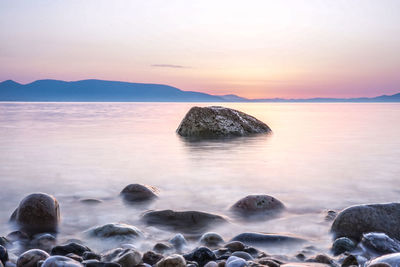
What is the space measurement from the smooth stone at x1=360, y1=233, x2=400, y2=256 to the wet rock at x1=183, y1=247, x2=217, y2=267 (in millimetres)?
1845

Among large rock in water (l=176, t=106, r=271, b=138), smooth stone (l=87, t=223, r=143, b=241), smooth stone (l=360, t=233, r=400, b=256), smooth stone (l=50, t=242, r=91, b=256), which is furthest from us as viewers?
large rock in water (l=176, t=106, r=271, b=138)

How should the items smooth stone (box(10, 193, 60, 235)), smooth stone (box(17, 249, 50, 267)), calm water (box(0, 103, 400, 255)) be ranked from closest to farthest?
smooth stone (box(17, 249, 50, 267))
smooth stone (box(10, 193, 60, 235))
calm water (box(0, 103, 400, 255))

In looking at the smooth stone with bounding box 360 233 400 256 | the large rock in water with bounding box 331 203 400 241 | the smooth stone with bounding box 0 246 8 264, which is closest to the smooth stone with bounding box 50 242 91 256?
the smooth stone with bounding box 0 246 8 264

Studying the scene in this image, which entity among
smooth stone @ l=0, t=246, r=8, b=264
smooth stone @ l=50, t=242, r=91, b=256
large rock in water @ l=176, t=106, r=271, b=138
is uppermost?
large rock in water @ l=176, t=106, r=271, b=138

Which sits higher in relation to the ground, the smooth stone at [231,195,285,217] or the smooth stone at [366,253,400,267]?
the smooth stone at [366,253,400,267]

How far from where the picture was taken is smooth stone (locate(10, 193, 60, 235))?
4.96 m

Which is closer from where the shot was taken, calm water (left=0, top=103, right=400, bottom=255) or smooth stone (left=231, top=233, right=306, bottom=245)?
smooth stone (left=231, top=233, right=306, bottom=245)

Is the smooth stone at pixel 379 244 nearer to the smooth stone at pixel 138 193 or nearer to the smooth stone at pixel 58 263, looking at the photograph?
the smooth stone at pixel 58 263

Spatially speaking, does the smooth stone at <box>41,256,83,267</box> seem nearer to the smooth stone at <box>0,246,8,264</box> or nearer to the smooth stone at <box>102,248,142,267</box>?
the smooth stone at <box>102,248,142,267</box>

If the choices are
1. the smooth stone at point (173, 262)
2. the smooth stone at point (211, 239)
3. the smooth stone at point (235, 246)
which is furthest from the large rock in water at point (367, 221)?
the smooth stone at point (173, 262)

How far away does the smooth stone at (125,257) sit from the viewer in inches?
145

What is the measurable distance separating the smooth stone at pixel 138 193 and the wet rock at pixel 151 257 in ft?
8.31

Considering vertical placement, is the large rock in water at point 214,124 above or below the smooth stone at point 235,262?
above

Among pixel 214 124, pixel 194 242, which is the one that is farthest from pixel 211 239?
pixel 214 124
